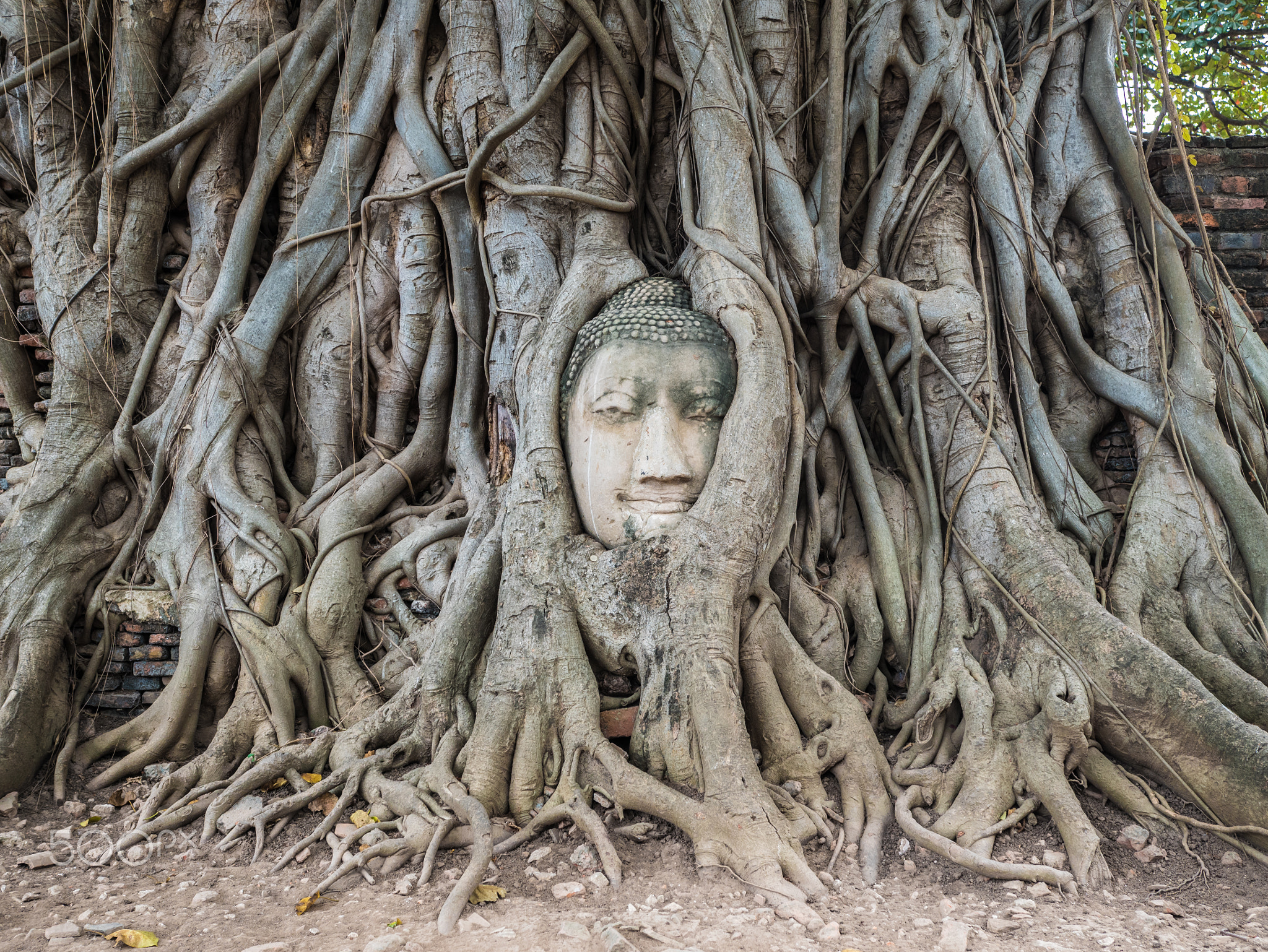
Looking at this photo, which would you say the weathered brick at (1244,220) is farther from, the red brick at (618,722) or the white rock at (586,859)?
the white rock at (586,859)

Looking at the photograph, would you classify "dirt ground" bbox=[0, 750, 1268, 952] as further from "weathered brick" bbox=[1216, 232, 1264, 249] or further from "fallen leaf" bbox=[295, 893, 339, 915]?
"weathered brick" bbox=[1216, 232, 1264, 249]

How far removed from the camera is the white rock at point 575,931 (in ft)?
5.64

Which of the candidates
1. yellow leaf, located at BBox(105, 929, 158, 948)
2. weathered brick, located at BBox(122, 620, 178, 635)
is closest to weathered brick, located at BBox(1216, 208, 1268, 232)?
yellow leaf, located at BBox(105, 929, 158, 948)

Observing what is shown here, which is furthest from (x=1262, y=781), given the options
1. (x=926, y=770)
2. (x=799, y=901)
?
(x=799, y=901)

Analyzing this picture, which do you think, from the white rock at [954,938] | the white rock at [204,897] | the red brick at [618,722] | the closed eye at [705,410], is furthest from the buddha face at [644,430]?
the white rock at [204,897]

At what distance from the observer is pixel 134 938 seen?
176 centimetres

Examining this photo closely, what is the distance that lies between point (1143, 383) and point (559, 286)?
216 cm

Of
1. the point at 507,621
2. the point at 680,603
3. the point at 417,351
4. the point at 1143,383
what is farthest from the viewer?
the point at 417,351

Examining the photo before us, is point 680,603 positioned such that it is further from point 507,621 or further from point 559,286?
point 559,286

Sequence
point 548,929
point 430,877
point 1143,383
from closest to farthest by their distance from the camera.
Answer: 1. point 548,929
2. point 430,877
3. point 1143,383

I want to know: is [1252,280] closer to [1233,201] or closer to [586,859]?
[1233,201]

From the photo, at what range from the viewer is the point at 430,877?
204 cm

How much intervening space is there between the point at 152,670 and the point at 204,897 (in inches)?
56.2
